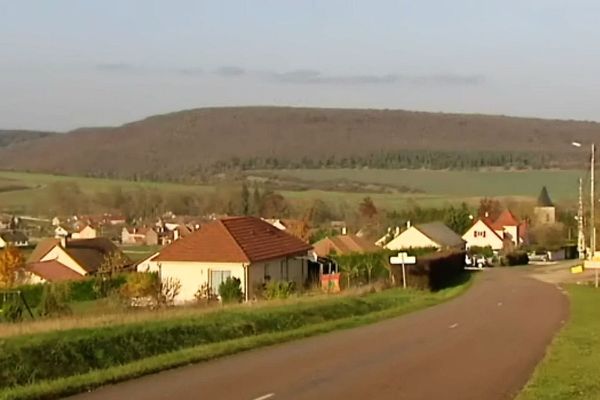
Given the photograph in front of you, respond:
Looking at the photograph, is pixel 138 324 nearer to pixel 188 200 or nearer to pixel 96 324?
pixel 96 324

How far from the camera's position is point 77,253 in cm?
7556

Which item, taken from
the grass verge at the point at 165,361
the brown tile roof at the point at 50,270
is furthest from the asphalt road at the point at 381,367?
the brown tile roof at the point at 50,270

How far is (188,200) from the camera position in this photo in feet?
467

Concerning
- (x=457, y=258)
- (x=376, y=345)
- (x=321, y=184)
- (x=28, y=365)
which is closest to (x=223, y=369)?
(x=28, y=365)

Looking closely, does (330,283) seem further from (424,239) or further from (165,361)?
(424,239)

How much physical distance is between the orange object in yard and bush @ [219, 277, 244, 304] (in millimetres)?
3594

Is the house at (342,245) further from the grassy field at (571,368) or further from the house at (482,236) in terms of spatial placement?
the grassy field at (571,368)

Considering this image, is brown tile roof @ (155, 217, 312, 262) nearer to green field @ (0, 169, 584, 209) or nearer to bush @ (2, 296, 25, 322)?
bush @ (2, 296, 25, 322)

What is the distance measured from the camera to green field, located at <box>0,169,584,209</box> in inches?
5664

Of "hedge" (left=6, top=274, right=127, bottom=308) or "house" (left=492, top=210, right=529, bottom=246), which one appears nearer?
"hedge" (left=6, top=274, right=127, bottom=308)

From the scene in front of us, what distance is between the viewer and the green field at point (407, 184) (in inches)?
5664

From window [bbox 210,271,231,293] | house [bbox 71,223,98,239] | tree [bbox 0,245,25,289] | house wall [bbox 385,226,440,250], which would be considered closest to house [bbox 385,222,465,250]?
house wall [bbox 385,226,440,250]

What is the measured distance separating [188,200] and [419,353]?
404 feet

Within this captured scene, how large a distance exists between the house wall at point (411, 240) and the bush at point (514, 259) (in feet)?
19.3
